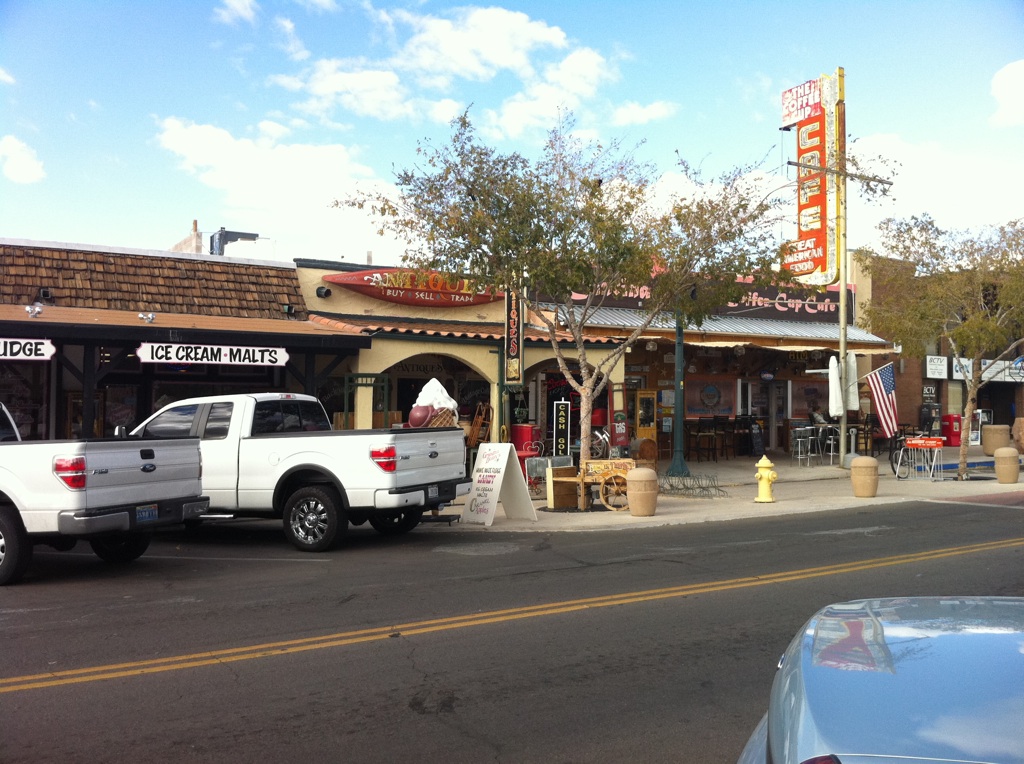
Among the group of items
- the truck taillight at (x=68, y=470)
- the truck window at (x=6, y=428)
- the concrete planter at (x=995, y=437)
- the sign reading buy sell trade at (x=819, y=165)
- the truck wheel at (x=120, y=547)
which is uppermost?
the sign reading buy sell trade at (x=819, y=165)

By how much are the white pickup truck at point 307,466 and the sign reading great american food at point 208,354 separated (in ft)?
13.2

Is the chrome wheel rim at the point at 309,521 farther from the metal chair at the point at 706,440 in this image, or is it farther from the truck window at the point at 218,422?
the metal chair at the point at 706,440

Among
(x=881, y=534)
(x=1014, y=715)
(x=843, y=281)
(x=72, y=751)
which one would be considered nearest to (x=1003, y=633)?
(x=1014, y=715)

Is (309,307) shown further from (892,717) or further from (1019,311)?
(892,717)

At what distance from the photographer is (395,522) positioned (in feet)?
42.2

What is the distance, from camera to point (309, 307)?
67.0ft

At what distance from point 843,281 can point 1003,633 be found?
20151 mm

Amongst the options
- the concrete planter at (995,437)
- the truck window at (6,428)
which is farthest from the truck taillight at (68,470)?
the concrete planter at (995,437)

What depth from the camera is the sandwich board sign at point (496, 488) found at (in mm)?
13484

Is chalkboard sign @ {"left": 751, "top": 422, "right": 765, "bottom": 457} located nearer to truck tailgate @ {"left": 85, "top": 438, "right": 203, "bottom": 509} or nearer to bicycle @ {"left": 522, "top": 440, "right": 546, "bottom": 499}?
bicycle @ {"left": 522, "top": 440, "right": 546, "bottom": 499}

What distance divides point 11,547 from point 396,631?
4.46 meters

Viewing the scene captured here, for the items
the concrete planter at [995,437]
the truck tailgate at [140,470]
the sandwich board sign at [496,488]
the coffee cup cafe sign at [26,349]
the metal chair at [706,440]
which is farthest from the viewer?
the concrete planter at [995,437]

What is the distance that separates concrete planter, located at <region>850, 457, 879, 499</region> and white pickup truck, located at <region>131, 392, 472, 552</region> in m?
8.66

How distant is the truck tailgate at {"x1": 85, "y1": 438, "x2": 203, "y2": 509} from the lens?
903 centimetres
